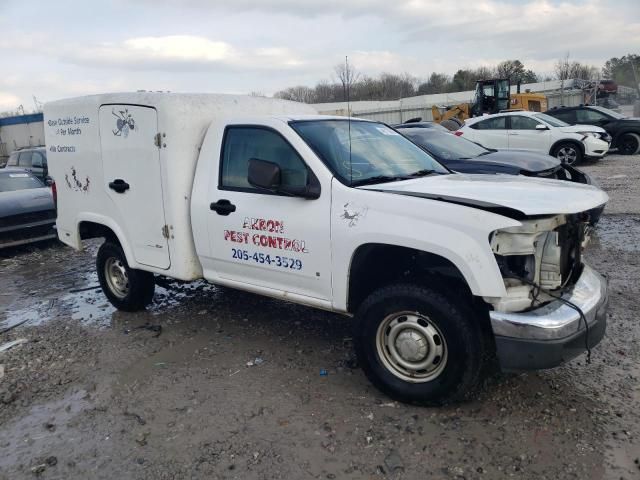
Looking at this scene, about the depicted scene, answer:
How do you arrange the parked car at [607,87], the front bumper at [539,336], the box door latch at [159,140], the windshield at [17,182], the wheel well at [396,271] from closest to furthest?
the front bumper at [539,336] < the wheel well at [396,271] < the box door latch at [159,140] < the windshield at [17,182] < the parked car at [607,87]

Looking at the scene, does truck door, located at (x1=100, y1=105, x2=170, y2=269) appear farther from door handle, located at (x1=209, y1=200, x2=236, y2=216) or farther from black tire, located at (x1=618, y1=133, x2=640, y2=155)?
black tire, located at (x1=618, y1=133, x2=640, y2=155)

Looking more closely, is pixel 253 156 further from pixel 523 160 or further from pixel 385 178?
pixel 523 160

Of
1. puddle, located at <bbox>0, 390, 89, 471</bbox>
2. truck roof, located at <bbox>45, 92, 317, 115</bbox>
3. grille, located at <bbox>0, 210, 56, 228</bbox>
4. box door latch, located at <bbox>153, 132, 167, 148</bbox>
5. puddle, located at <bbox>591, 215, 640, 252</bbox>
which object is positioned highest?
truck roof, located at <bbox>45, 92, 317, 115</bbox>

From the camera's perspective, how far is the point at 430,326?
3412 millimetres

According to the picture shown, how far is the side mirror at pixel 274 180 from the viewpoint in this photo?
371cm

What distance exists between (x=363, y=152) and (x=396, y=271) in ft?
3.26

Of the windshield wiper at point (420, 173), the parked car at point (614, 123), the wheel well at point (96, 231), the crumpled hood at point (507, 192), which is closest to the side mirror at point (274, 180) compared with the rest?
the crumpled hood at point (507, 192)

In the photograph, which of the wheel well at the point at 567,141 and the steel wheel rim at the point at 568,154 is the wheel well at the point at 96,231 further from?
the steel wheel rim at the point at 568,154

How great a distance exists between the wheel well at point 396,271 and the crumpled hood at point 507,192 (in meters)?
0.41

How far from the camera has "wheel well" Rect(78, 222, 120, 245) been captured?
18.5ft

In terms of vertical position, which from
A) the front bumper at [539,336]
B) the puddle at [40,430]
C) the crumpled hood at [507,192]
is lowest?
the puddle at [40,430]

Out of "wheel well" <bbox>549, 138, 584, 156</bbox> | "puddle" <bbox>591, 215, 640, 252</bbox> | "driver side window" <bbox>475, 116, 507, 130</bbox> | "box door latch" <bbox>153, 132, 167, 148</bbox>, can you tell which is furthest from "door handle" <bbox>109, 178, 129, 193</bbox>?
"wheel well" <bbox>549, 138, 584, 156</bbox>

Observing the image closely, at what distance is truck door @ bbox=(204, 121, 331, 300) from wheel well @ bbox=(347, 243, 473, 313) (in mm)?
217

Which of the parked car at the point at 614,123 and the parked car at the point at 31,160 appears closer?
the parked car at the point at 31,160
